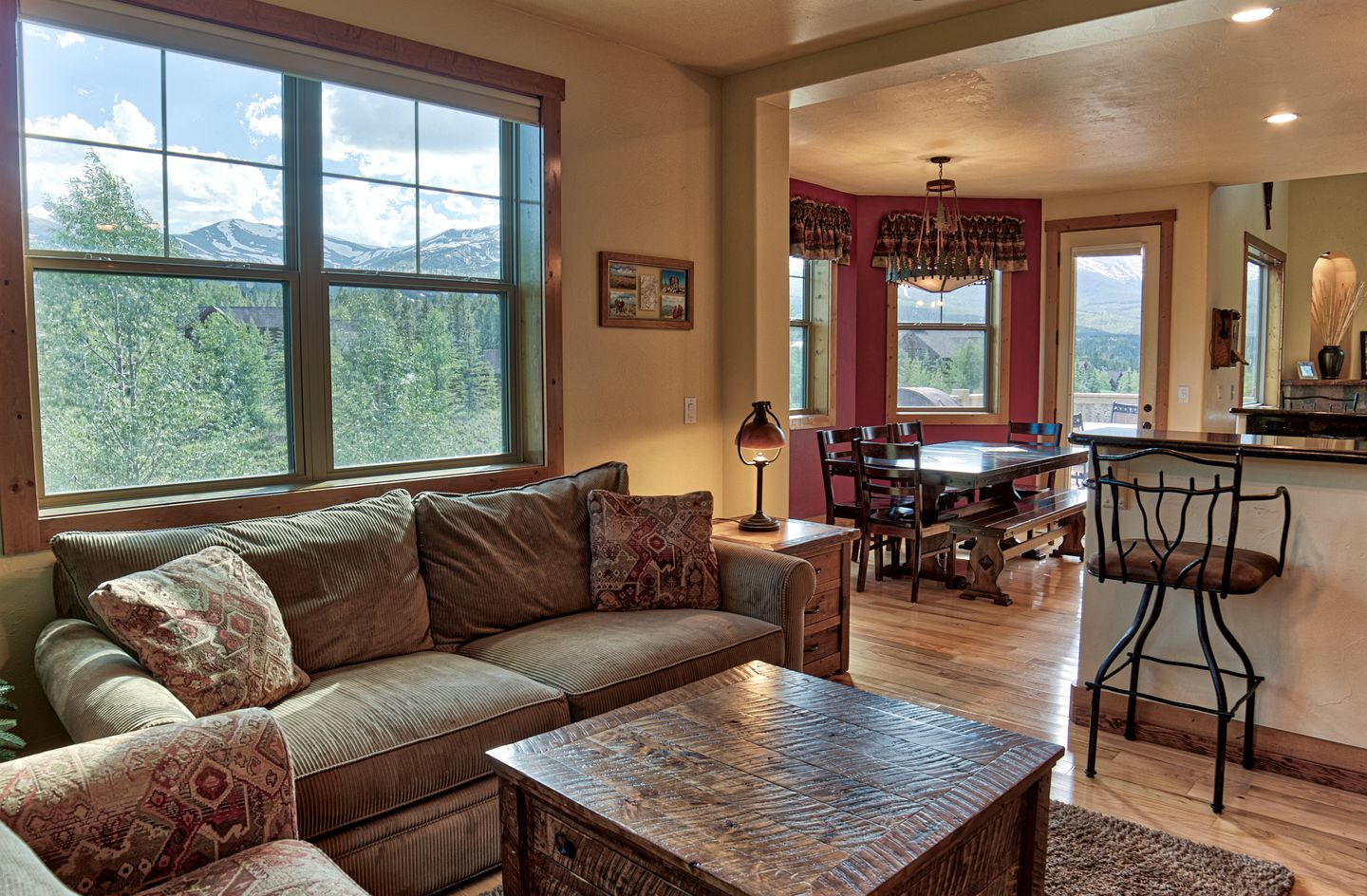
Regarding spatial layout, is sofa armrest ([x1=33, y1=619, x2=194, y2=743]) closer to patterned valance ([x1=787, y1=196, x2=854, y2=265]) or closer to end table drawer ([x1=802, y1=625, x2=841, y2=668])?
end table drawer ([x1=802, y1=625, x2=841, y2=668])

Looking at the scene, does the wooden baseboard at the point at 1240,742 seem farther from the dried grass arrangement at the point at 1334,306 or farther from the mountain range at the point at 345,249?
the dried grass arrangement at the point at 1334,306

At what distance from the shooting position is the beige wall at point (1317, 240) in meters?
8.39

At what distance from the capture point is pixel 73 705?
6.22ft

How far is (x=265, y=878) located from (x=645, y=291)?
9.24ft

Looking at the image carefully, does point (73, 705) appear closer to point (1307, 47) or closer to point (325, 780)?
point (325, 780)

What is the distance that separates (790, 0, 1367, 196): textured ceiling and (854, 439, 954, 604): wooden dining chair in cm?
182

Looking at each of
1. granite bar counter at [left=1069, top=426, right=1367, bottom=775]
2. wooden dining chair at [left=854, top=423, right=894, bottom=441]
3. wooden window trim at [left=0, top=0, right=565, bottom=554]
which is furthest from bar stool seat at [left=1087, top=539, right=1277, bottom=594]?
wooden dining chair at [left=854, top=423, right=894, bottom=441]

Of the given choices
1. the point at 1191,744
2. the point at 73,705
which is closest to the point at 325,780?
the point at 73,705

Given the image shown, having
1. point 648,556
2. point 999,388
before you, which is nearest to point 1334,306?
point 999,388

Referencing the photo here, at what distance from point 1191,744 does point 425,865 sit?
8.33 ft

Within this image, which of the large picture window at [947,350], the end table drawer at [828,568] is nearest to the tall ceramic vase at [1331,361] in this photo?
the large picture window at [947,350]

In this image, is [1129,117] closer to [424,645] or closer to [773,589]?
[773,589]

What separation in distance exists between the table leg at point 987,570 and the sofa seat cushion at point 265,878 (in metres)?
4.15

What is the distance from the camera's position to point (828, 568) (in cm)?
360
